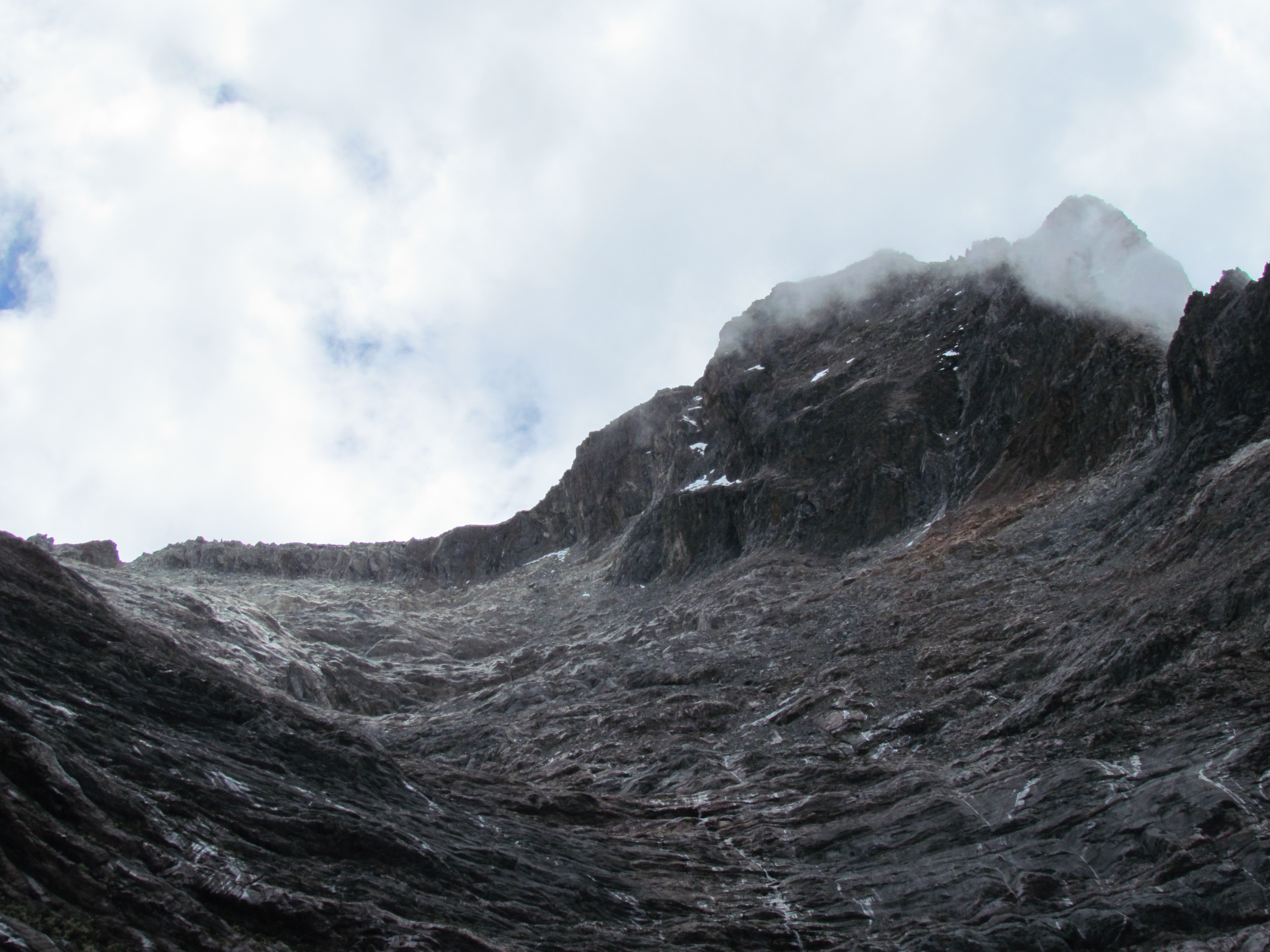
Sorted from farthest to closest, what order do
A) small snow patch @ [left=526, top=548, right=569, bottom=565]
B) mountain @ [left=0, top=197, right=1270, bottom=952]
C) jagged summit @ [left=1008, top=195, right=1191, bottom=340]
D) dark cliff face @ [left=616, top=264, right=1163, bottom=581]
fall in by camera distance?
small snow patch @ [left=526, top=548, right=569, bottom=565] < jagged summit @ [left=1008, top=195, right=1191, bottom=340] < dark cliff face @ [left=616, top=264, right=1163, bottom=581] < mountain @ [left=0, top=197, right=1270, bottom=952]

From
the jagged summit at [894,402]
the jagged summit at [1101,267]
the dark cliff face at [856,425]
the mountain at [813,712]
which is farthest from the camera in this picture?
the jagged summit at [1101,267]

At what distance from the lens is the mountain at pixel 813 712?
15.8 meters

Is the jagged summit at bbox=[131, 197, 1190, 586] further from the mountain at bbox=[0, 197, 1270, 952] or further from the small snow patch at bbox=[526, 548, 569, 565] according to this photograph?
the small snow patch at bbox=[526, 548, 569, 565]

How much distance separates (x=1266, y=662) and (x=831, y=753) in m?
11.1

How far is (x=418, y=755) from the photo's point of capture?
37156mm

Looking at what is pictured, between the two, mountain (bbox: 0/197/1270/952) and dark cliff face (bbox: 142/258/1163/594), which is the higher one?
dark cliff face (bbox: 142/258/1163/594)

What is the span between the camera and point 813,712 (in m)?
31.1

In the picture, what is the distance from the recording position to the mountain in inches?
622

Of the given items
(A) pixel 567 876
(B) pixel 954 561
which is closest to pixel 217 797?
(A) pixel 567 876

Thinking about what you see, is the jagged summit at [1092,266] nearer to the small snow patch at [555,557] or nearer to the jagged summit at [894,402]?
the jagged summit at [894,402]

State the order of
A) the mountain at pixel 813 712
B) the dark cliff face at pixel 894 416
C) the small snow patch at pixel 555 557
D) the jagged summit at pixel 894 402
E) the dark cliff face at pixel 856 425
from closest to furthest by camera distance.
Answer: the mountain at pixel 813 712, the dark cliff face at pixel 894 416, the dark cliff face at pixel 856 425, the jagged summit at pixel 894 402, the small snow patch at pixel 555 557

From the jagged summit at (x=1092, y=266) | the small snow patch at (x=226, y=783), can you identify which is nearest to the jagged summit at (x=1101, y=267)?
the jagged summit at (x=1092, y=266)

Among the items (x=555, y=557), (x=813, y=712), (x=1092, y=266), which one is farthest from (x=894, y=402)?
(x=555, y=557)

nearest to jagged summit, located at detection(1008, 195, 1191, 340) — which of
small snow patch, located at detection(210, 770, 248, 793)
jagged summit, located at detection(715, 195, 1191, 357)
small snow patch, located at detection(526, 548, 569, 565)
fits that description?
jagged summit, located at detection(715, 195, 1191, 357)
